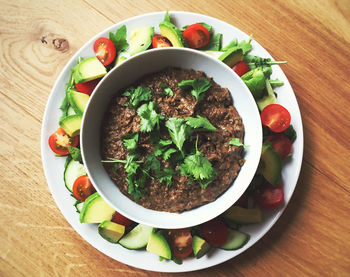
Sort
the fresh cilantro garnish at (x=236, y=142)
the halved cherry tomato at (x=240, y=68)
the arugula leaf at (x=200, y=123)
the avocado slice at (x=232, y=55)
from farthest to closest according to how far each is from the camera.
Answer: the halved cherry tomato at (x=240, y=68) < the avocado slice at (x=232, y=55) < the fresh cilantro garnish at (x=236, y=142) < the arugula leaf at (x=200, y=123)

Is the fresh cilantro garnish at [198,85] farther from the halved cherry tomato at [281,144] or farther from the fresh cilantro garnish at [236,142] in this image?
the halved cherry tomato at [281,144]

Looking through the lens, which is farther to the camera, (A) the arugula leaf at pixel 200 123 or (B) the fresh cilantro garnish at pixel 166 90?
(B) the fresh cilantro garnish at pixel 166 90

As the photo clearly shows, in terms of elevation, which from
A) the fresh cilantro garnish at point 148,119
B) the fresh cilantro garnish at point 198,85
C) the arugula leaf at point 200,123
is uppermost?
the fresh cilantro garnish at point 198,85

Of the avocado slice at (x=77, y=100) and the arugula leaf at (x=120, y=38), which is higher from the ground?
the arugula leaf at (x=120, y=38)

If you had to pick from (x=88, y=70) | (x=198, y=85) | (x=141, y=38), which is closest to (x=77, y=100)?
(x=88, y=70)

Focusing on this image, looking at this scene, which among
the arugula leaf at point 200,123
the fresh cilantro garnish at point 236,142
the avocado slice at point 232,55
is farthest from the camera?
the avocado slice at point 232,55

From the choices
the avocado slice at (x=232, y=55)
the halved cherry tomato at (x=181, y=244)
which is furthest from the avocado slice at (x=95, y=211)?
the avocado slice at (x=232, y=55)

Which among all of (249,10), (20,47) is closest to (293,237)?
(249,10)
